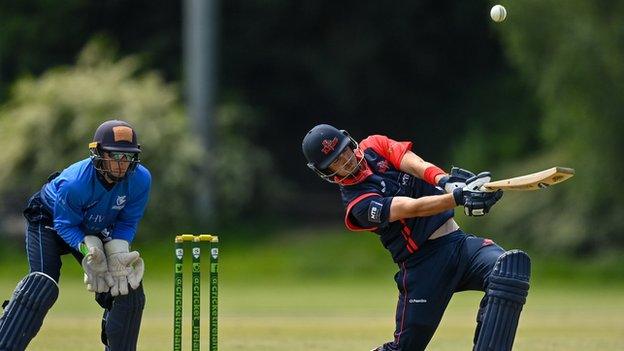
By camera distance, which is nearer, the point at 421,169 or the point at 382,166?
the point at 421,169

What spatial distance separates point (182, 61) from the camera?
25.9 m

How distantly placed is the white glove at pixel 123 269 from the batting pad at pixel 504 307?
190cm

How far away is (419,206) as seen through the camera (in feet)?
21.7

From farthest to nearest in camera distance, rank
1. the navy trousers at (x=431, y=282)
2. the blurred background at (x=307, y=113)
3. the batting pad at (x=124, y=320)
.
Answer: the blurred background at (x=307, y=113) → the batting pad at (x=124, y=320) → the navy trousers at (x=431, y=282)

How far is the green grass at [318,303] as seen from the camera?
10516mm

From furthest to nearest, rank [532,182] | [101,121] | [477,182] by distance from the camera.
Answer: [101,121]
[477,182]
[532,182]

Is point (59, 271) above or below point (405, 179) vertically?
below

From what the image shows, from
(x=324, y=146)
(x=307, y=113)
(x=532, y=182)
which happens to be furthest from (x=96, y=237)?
(x=307, y=113)

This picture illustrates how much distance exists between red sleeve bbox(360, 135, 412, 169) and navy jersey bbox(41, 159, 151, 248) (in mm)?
1271

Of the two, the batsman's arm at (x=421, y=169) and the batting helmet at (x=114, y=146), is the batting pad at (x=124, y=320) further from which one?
the batsman's arm at (x=421, y=169)

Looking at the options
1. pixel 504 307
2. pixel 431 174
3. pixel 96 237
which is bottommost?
pixel 504 307

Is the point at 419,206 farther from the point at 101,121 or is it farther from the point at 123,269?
the point at 101,121

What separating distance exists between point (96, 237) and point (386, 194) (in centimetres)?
162

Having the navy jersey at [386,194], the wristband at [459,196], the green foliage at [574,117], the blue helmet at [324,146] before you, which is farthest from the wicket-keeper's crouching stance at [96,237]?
the green foliage at [574,117]
